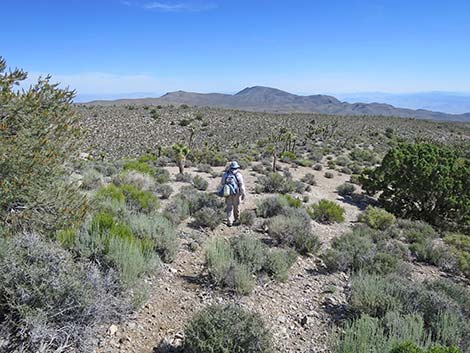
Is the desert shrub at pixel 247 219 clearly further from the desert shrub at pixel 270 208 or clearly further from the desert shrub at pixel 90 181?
the desert shrub at pixel 90 181

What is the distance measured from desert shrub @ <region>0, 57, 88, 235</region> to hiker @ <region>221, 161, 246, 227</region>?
13.2 ft

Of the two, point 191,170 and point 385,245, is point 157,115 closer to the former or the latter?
point 191,170

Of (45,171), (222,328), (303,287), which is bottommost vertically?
(303,287)

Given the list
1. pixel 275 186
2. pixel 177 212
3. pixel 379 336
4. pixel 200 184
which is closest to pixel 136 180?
pixel 200 184

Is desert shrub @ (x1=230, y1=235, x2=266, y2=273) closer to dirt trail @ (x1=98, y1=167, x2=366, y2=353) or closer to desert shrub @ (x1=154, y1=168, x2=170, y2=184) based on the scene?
dirt trail @ (x1=98, y1=167, x2=366, y2=353)

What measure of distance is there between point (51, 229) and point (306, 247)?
505 cm

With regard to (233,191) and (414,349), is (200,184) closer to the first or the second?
(233,191)

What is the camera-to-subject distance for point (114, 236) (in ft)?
18.4

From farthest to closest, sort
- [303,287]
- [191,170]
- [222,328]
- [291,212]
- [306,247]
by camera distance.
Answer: [191,170], [291,212], [306,247], [303,287], [222,328]

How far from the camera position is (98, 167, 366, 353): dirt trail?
14.8 ft

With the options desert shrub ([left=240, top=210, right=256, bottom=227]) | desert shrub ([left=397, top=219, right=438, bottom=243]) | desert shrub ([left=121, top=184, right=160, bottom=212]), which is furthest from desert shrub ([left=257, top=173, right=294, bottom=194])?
desert shrub ([left=121, top=184, right=160, bottom=212])

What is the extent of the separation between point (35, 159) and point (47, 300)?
2072 mm

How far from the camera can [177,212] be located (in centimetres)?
922

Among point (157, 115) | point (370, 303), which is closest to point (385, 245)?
point (370, 303)
